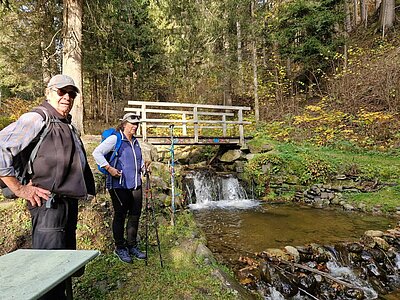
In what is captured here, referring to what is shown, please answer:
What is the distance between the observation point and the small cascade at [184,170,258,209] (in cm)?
848

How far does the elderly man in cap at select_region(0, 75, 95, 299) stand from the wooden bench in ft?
0.86

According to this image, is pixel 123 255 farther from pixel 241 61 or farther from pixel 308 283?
pixel 241 61

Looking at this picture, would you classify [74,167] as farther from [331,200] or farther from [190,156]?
[190,156]

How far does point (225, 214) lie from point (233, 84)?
1130 centimetres

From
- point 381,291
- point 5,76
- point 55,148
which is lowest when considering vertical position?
point 381,291

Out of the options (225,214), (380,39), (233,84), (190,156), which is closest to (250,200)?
(225,214)

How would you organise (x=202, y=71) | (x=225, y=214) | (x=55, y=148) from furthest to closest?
(x=202, y=71)
(x=225, y=214)
(x=55, y=148)

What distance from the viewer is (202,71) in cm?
1380

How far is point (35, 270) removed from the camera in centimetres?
141

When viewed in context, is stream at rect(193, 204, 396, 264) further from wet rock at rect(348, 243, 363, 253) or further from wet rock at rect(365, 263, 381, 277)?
wet rock at rect(365, 263, 381, 277)

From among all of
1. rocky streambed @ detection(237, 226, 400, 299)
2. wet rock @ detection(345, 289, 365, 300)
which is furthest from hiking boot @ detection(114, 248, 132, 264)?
wet rock @ detection(345, 289, 365, 300)

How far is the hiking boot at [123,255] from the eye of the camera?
10.2 feet

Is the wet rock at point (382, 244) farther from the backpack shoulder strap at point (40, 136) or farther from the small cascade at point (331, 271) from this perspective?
the backpack shoulder strap at point (40, 136)

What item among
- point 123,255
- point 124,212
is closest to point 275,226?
point 123,255
